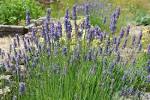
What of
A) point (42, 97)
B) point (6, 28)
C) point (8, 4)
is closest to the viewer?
point (42, 97)

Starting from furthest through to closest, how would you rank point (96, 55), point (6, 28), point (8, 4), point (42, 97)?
1. point (8, 4)
2. point (6, 28)
3. point (96, 55)
4. point (42, 97)

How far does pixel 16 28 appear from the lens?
27.0 feet

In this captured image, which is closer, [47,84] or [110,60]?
[47,84]

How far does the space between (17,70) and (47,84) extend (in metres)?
0.32

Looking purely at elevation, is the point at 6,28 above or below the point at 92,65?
below

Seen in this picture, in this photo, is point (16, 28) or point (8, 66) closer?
point (8, 66)

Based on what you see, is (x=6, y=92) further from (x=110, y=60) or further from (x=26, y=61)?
(x=110, y=60)

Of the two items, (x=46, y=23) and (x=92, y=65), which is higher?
(x=46, y=23)

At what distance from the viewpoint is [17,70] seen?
412 cm

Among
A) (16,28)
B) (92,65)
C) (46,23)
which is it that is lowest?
(16,28)

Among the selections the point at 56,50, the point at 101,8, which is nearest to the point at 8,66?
Result: the point at 56,50

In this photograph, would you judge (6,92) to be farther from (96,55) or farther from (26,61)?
(96,55)

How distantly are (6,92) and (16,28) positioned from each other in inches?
159

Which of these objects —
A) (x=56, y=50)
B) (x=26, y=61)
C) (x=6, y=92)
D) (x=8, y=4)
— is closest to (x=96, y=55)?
(x=56, y=50)
